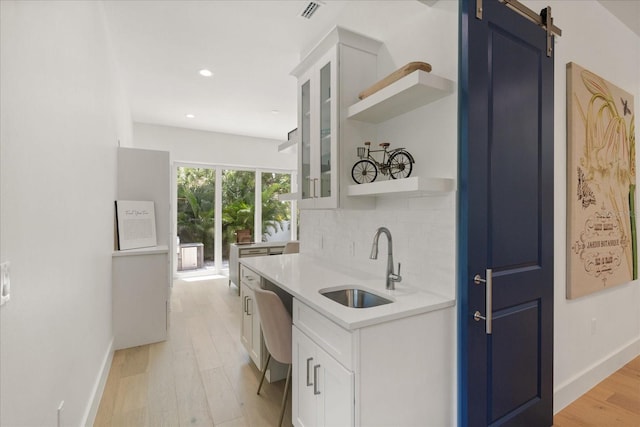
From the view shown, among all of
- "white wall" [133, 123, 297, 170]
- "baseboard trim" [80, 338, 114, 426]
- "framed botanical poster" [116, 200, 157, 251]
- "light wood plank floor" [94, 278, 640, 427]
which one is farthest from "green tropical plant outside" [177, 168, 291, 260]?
"baseboard trim" [80, 338, 114, 426]

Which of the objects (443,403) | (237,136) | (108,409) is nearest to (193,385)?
(108,409)

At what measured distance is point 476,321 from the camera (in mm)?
1555

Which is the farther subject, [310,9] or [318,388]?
[310,9]

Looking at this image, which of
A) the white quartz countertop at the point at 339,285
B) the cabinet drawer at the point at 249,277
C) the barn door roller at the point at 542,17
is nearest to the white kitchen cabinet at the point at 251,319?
the cabinet drawer at the point at 249,277

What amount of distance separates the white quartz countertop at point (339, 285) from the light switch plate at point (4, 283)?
1085mm

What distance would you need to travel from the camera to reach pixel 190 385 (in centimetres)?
235

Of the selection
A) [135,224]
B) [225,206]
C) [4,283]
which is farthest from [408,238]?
[225,206]

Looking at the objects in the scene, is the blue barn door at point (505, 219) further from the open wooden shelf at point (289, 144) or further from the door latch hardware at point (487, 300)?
the open wooden shelf at point (289, 144)

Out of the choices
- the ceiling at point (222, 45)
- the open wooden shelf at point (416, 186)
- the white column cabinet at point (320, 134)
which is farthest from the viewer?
the ceiling at point (222, 45)

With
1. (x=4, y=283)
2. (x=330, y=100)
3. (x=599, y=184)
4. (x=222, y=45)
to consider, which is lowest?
(x=4, y=283)

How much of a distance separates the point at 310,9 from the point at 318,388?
2709mm

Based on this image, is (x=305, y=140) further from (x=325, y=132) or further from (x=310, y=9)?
(x=310, y=9)

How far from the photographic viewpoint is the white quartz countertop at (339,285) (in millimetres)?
1365

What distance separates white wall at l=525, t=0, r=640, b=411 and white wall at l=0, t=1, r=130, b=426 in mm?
2486
